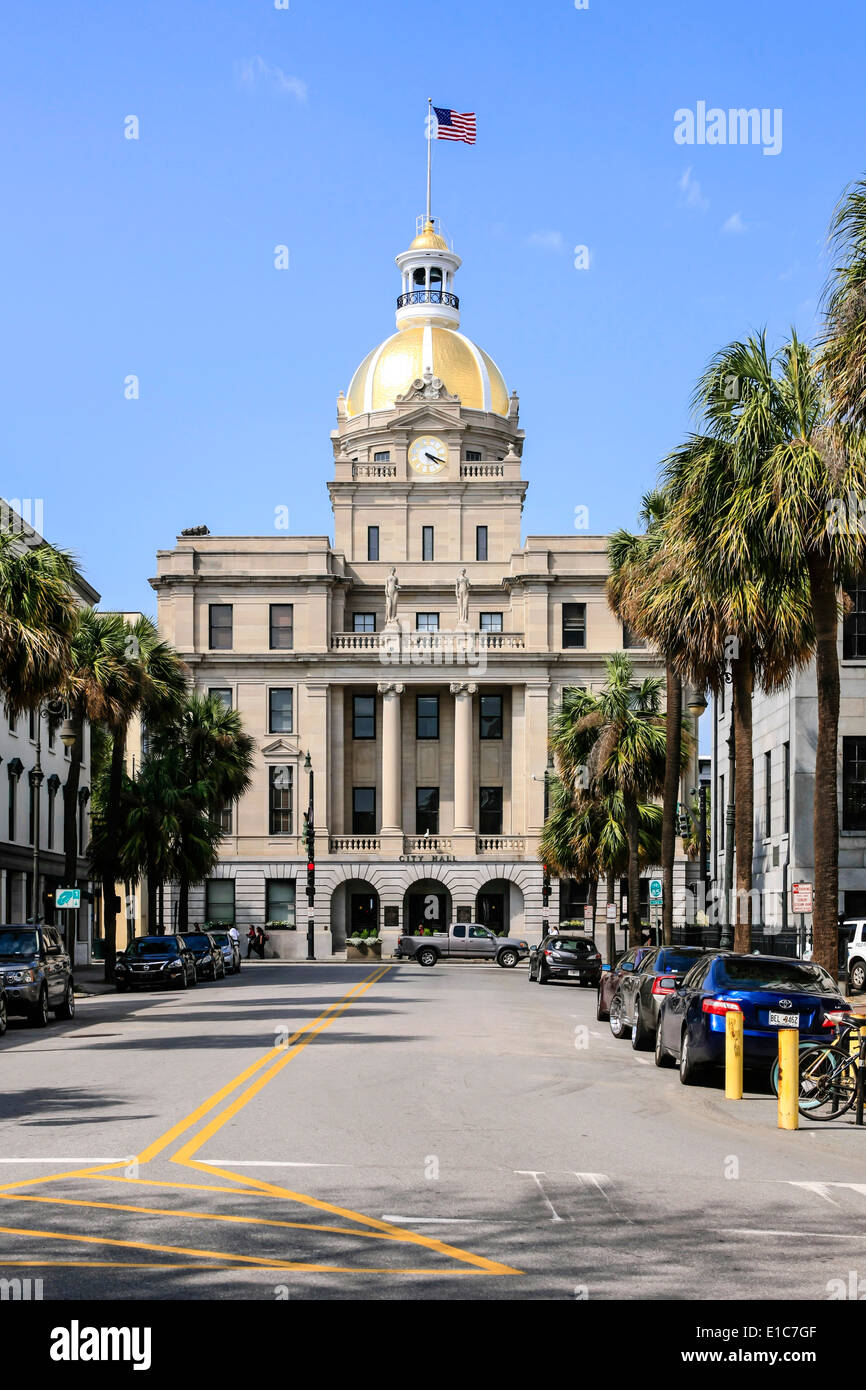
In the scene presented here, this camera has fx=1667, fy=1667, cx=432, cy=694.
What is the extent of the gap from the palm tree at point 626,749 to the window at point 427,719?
111 feet

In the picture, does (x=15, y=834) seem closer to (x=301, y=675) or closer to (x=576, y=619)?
(x=301, y=675)

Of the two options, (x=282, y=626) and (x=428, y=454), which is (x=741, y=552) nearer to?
(x=282, y=626)

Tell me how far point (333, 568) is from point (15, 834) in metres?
33.7

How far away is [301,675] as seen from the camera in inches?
3253

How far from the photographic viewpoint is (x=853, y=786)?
4622 centimetres

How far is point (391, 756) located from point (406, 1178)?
234 ft

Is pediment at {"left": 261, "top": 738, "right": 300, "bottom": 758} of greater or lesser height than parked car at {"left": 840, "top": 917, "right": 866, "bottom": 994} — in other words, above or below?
above

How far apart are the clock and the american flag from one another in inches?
641

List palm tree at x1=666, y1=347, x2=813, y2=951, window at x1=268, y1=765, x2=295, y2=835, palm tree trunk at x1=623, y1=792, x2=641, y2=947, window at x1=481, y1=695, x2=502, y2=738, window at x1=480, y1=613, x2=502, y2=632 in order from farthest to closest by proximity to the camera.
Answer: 1. window at x1=480, y1=613, x2=502, y2=632
2. window at x1=481, y1=695, x2=502, y2=738
3. window at x1=268, y1=765, x2=295, y2=835
4. palm tree trunk at x1=623, y1=792, x2=641, y2=947
5. palm tree at x1=666, y1=347, x2=813, y2=951

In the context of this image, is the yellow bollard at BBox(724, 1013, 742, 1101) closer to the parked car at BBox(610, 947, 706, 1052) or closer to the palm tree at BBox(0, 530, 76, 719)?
the parked car at BBox(610, 947, 706, 1052)

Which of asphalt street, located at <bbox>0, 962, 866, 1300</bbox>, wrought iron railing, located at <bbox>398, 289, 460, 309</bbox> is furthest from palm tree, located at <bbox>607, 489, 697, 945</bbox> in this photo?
wrought iron railing, located at <bbox>398, 289, 460, 309</bbox>

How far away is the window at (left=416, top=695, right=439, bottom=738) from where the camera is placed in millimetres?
85188

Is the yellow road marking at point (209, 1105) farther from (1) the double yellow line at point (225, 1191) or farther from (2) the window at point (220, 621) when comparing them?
(2) the window at point (220, 621)

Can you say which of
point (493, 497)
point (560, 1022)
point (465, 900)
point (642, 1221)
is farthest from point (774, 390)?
point (493, 497)
